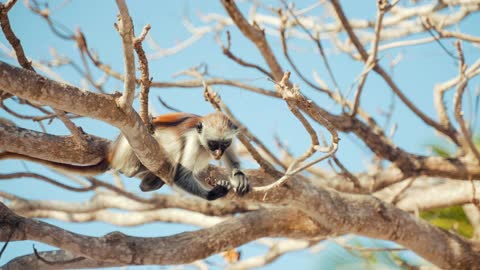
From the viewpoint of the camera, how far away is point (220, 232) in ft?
18.7

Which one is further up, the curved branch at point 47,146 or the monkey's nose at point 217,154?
the monkey's nose at point 217,154

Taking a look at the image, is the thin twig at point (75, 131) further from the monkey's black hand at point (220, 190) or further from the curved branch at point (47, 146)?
the monkey's black hand at point (220, 190)

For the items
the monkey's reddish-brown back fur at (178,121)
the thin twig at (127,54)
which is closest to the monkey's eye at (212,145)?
the monkey's reddish-brown back fur at (178,121)

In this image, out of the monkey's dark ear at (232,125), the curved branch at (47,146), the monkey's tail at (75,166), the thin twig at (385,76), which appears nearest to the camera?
the curved branch at (47,146)

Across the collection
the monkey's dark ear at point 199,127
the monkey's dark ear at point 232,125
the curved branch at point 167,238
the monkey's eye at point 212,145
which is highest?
the monkey's dark ear at point 232,125

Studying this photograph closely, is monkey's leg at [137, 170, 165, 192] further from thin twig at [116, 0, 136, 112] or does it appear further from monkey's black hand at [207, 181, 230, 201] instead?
thin twig at [116, 0, 136, 112]

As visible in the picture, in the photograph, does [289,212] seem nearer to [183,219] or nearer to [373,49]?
[373,49]

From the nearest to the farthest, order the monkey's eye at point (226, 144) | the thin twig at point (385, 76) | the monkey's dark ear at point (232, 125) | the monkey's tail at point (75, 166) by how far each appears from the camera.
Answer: the monkey's tail at point (75, 166), the monkey's eye at point (226, 144), the monkey's dark ear at point (232, 125), the thin twig at point (385, 76)

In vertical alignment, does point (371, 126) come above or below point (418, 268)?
above

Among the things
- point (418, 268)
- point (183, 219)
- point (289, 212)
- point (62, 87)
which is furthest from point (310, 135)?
point (183, 219)

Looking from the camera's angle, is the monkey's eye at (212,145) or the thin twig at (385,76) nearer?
the monkey's eye at (212,145)

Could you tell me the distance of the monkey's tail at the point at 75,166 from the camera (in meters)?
4.60

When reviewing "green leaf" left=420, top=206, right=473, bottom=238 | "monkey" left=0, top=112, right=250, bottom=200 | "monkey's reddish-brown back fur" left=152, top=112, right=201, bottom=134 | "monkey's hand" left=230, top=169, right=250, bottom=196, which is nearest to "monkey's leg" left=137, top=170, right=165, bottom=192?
"monkey" left=0, top=112, right=250, bottom=200

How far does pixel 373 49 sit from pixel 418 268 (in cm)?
265
